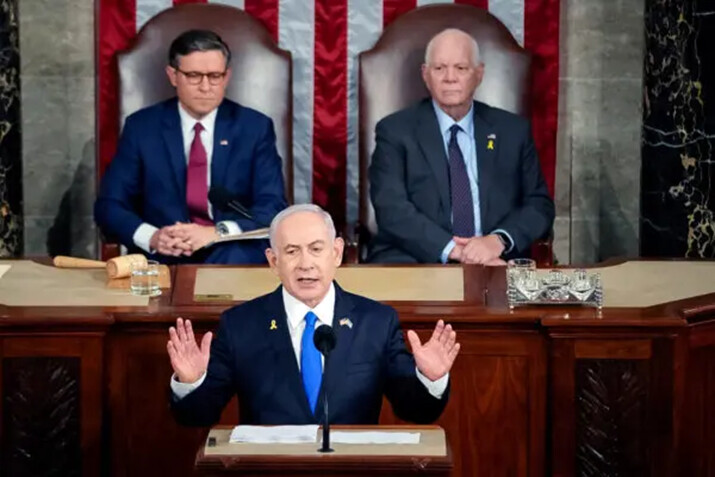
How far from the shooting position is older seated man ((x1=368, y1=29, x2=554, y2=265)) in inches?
253

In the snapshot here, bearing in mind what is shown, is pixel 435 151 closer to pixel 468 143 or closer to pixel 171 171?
pixel 468 143

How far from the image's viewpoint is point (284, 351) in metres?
4.33

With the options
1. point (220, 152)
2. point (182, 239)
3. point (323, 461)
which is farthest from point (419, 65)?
point (323, 461)

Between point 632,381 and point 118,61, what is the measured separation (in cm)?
279

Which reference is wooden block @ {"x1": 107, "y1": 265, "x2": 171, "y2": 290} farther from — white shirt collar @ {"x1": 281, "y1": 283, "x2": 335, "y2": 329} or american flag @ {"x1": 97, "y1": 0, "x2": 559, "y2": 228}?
american flag @ {"x1": 97, "y1": 0, "x2": 559, "y2": 228}

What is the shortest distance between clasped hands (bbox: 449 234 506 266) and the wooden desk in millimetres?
1096

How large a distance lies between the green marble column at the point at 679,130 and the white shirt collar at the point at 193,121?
69.9 inches

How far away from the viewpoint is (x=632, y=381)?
4.94 metres

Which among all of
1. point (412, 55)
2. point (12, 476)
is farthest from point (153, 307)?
point (412, 55)

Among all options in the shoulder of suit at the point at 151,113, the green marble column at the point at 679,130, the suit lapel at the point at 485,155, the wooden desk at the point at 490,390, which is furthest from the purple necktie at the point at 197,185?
the green marble column at the point at 679,130

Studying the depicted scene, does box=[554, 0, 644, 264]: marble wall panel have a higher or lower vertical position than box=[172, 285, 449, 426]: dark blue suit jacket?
higher

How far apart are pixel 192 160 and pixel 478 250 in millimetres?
1161

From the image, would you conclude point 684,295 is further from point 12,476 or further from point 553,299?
point 12,476

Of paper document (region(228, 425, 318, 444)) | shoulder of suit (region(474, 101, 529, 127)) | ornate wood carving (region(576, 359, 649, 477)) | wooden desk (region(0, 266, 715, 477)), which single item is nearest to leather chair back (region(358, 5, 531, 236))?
shoulder of suit (region(474, 101, 529, 127))
